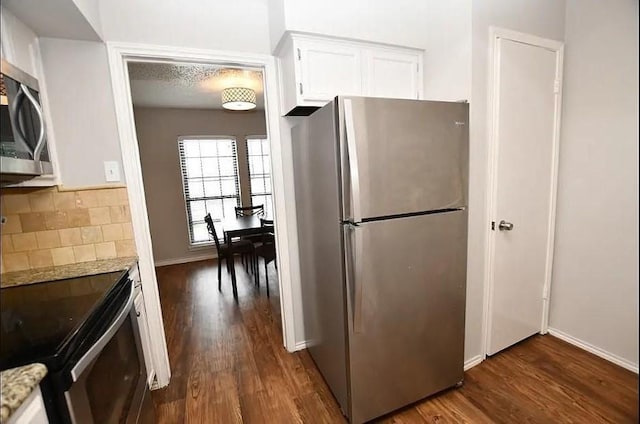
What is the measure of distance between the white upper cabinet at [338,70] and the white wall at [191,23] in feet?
0.77

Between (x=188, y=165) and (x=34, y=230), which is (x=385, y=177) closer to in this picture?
(x=34, y=230)

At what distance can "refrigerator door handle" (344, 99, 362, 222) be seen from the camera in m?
1.31

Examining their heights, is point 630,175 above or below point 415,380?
above

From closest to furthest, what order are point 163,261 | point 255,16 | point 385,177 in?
point 385,177, point 255,16, point 163,261

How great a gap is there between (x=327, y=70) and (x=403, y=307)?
1.40 metres

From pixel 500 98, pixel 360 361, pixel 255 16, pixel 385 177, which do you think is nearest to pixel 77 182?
pixel 255 16

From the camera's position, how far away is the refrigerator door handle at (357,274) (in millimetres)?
1371

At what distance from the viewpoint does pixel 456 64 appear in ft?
5.73

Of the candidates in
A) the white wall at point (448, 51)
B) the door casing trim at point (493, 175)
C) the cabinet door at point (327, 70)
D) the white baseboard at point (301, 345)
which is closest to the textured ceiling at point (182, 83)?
the cabinet door at point (327, 70)

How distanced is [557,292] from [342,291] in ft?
4.05

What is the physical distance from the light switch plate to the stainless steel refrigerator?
3.57 feet

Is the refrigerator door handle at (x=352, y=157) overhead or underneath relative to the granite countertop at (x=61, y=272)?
overhead

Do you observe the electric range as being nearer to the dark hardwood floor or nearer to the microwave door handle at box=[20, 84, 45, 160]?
the dark hardwood floor

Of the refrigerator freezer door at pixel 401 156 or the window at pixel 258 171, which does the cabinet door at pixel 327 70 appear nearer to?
the refrigerator freezer door at pixel 401 156
